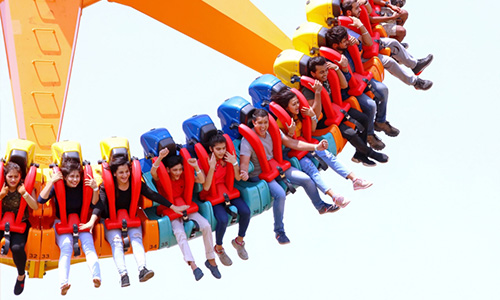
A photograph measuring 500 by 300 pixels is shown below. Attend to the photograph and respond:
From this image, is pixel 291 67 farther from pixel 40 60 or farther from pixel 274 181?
pixel 40 60

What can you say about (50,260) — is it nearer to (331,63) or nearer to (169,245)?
(169,245)

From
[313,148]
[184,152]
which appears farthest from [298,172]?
[184,152]

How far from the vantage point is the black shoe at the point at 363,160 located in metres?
15.5

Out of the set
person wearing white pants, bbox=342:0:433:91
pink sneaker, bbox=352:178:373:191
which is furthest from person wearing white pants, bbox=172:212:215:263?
person wearing white pants, bbox=342:0:433:91

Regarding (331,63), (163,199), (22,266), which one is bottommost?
(22,266)

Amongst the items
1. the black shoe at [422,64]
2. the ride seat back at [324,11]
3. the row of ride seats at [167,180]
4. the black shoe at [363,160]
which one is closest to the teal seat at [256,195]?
the row of ride seats at [167,180]

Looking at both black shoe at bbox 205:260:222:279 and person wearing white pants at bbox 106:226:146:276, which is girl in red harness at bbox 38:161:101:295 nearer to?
person wearing white pants at bbox 106:226:146:276

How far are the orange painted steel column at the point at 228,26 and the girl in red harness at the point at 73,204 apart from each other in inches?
174

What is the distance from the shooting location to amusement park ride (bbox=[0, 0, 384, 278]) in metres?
13.4

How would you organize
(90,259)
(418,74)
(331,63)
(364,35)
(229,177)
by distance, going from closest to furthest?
(90,259) < (229,177) < (331,63) < (364,35) < (418,74)

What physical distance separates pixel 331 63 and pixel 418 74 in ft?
8.15

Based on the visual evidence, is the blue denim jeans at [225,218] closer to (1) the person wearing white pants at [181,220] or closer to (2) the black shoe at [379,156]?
(1) the person wearing white pants at [181,220]

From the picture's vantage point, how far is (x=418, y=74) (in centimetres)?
1730

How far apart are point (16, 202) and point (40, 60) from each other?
314cm
